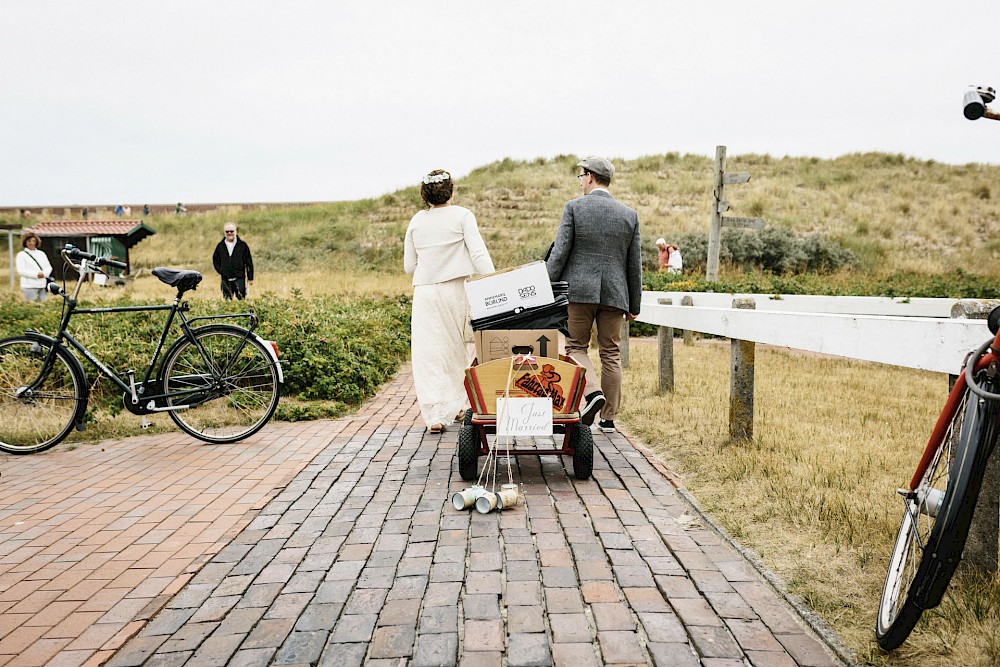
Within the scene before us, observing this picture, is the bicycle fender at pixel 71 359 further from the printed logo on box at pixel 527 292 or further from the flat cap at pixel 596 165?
the flat cap at pixel 596 165

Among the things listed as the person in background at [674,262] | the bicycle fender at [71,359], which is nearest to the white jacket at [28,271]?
the bicycle fender at [71,359]

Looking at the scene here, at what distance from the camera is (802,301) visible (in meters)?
9.58

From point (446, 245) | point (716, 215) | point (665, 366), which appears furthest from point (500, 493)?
point (716, 215)

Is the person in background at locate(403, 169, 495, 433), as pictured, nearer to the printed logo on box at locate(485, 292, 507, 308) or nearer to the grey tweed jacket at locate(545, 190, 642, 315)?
the grey tweed jacket at locate(545, 190, 642, 315)

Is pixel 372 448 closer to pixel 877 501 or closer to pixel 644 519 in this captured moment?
pixel 644 519

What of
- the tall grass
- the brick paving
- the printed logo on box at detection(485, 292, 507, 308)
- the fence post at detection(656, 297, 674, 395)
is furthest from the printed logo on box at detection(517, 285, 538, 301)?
the tall grass

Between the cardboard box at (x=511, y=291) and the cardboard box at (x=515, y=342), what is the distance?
0.18 meters

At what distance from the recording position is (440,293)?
21.7 ft

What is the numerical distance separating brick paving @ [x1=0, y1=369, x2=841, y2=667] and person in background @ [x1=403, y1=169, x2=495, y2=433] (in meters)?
1.08

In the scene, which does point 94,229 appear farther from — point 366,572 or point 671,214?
point 366,572

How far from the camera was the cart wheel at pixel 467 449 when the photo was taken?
497cm

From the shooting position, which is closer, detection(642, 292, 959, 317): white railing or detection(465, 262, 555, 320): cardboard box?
detection(465, 262, 555, 320): cardboard box

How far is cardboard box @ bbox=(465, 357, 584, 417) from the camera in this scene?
487 cm

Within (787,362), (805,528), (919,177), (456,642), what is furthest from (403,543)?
(919,177)
